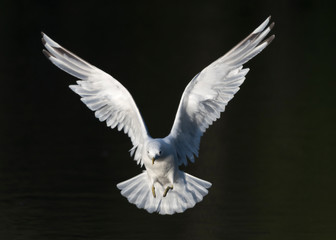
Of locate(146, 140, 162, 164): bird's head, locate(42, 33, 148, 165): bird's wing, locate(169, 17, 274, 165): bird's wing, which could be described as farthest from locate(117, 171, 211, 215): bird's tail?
locate(146, 140, 162, 164): bird's head

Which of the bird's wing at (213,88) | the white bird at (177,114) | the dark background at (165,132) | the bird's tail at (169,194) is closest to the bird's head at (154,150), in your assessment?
the white bird at (177,114)

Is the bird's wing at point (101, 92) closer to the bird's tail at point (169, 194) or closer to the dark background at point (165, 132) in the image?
the bird's tail at point (169, 194)

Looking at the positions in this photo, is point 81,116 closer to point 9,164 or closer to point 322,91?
point 9,164

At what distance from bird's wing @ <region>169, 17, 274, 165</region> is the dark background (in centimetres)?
116

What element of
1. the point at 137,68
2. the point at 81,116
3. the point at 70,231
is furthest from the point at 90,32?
the point at 70,231

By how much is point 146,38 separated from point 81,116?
34.3 feet

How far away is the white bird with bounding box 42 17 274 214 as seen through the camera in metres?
9.35

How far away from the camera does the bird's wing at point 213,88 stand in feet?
30.7

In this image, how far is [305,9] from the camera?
32219 mm

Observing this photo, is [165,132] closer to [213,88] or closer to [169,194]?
→ [169,194]

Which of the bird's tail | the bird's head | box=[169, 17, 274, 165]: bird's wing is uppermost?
box=[169, 17, 274, 165]: bird's wing

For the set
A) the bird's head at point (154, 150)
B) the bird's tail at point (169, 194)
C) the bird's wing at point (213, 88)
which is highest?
the bird's wing at point (213, 88)

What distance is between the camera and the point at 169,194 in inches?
382

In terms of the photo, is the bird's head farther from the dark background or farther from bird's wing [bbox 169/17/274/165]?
the dark background
